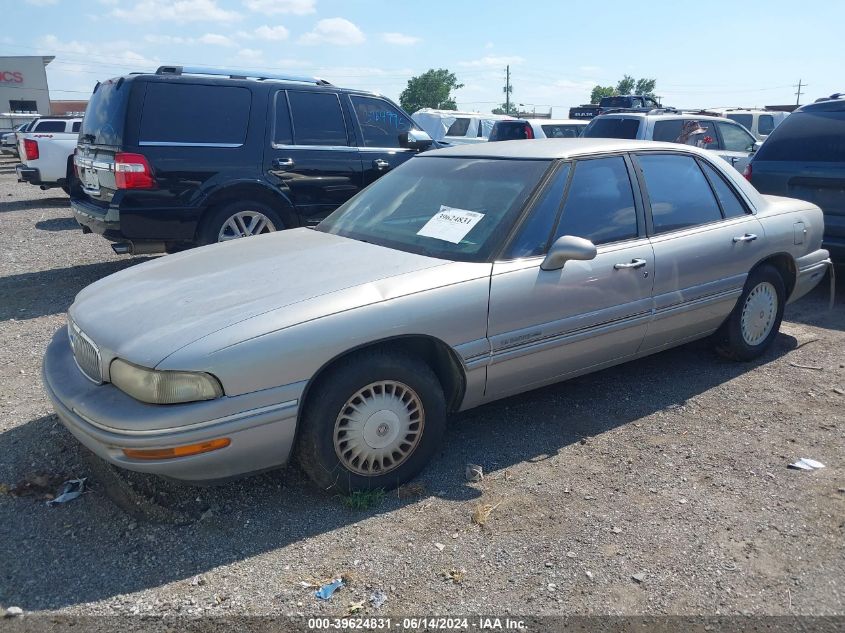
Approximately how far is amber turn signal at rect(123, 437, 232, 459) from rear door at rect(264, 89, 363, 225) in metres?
4.37

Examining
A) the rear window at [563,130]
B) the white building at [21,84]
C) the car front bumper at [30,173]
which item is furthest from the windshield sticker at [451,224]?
the white building at [21,84]

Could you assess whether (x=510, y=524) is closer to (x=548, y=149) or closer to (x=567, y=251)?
(x=567, y=251)

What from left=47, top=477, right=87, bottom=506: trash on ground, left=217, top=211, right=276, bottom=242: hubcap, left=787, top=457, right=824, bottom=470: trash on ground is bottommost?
left=787, top=457, right=824, bottom=470: trash on ground

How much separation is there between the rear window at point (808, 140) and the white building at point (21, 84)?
5947cm

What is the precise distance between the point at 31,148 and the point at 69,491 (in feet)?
40.9

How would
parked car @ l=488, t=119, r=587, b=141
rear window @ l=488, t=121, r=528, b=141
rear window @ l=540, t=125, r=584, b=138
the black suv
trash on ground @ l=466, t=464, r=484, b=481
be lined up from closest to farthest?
trash on ground @ l=466, t=464, r=484, b=481 → the black suv → parked car @ l=488, t=119, r=587, b=141 → rear window @ l=488, t=121, r=528, b=141 → rear window @ l=540, t=125, r=584, b=138

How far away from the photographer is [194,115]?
254 inches

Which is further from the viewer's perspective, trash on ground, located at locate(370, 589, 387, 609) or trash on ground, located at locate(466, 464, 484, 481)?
trash on ground, located at locate(466, 464, 484, 481)

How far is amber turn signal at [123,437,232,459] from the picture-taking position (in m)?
2.71

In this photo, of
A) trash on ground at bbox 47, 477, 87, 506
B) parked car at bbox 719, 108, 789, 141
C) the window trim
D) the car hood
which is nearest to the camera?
the car hood

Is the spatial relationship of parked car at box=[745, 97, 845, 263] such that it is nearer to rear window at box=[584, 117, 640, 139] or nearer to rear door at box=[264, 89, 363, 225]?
rear door at box=[264, 89, 363, 225]

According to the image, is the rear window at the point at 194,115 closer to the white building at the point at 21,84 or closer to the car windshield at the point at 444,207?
the car windshield at the point at 444,207

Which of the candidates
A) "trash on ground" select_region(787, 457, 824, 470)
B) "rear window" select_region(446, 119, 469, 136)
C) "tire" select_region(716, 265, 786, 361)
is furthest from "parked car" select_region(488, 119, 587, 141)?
"trash on ground" select_region(787, 457, 824, 470)

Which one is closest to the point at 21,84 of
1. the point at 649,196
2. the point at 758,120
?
the point at 758,120
